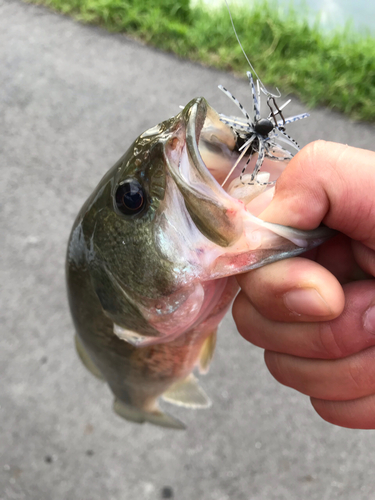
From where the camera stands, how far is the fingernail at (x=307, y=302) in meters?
0.71

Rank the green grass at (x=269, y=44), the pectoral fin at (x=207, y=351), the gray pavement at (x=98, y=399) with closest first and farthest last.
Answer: the pectoral fin at (x=207, y=351)
the gray pavement at (x=98, y=399)
the green grass at (x=269, y=44)

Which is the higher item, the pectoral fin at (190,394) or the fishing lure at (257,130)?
the fishing lure at (257,130)

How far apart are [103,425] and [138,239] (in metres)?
1.49

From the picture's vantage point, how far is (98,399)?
198cm

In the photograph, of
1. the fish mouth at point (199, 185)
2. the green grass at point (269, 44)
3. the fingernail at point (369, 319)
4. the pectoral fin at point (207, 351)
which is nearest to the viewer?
the fish mouth at point (199, 185)

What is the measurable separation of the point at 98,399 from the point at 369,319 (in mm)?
1560

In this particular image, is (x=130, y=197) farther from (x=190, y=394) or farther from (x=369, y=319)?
(x=190, y=394)

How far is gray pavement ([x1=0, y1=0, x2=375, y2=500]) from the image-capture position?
72.0 inches

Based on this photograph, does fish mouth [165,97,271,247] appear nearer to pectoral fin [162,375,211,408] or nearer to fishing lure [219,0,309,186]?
fishing lure [219,0,309,186]

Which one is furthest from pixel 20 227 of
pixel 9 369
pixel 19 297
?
pixel 9 369

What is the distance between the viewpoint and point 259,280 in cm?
75

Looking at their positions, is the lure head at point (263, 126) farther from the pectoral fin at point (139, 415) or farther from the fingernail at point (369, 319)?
the pectoral fin at point (139, 415)

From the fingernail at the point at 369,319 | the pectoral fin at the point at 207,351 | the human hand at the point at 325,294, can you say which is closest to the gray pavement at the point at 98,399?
the pectoral fin at the point at 207,351

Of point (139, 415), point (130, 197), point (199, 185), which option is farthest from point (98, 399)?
point (199, 185)
